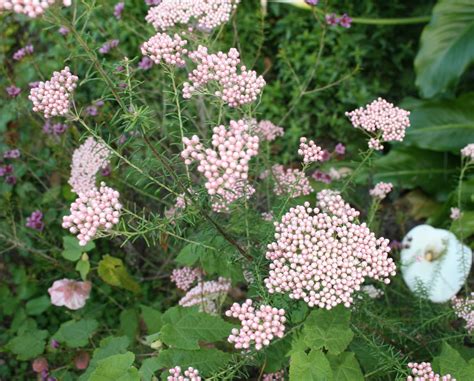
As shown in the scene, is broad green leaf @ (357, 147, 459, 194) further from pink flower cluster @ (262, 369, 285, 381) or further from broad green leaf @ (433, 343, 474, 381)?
broad green leaf @ (433, 343, 474, 381)

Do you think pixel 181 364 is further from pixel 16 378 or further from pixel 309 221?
pixel 16 378

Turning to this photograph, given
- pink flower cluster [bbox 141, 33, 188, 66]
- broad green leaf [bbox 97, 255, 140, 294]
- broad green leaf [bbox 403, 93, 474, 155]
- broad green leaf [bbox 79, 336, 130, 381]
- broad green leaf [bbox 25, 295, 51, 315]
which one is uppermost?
pink flower cluster [bbox 141, 33, 188, 66]

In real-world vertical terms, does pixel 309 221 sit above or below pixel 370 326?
above

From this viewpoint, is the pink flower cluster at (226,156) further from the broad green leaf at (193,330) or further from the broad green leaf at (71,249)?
the broad green leaf at (71,249)

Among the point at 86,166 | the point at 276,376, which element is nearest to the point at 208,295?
the point at 276,376

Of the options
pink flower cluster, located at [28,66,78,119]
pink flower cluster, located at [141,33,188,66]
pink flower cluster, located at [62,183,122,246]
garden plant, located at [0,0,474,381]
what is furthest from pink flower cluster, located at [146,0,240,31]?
pink flower cluster, located at [62,183,122,246]

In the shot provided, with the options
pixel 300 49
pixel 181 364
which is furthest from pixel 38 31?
pixel 181 364
